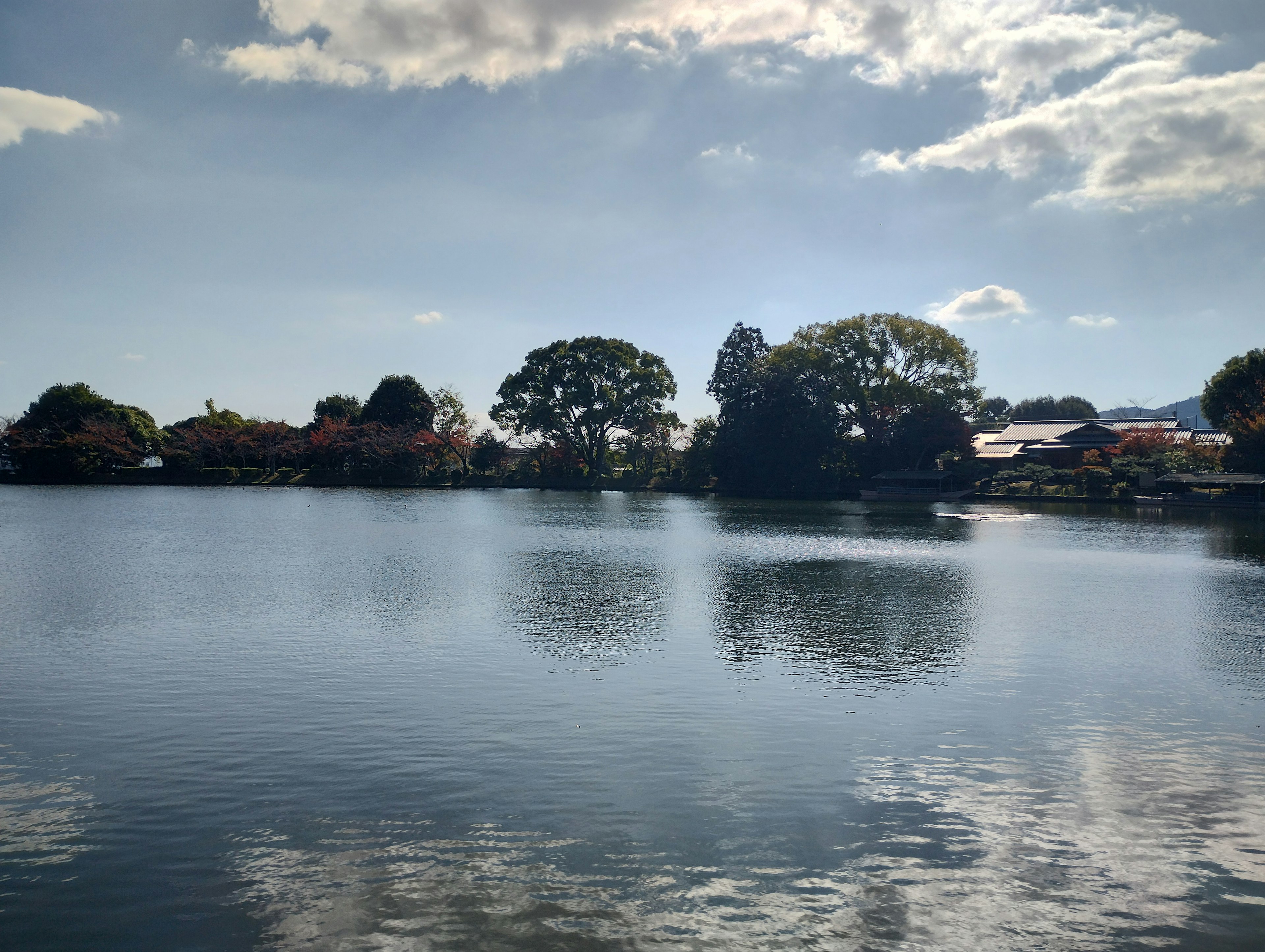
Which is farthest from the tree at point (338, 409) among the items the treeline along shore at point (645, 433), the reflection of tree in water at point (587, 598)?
the reflection of tree in water at point (587, 598)

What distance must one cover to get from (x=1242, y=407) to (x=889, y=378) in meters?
25.6

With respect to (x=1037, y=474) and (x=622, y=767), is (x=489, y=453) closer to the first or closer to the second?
(x=1037, y=474)

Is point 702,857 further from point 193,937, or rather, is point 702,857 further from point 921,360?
point 921,360

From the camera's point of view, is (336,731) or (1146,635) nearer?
(336,731)

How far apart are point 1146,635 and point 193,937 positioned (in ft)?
55.5

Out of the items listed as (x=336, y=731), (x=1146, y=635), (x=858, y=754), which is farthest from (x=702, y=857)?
(x=1146, y=635)

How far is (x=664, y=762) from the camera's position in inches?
345

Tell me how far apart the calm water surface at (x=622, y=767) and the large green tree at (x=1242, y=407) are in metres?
47.2

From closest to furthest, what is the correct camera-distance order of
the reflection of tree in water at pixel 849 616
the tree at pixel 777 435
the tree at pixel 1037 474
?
1. the reflection of tree in water at pixel 849 616
2. the tree at pixel 1037 474
3. the tree at pixel 777 435

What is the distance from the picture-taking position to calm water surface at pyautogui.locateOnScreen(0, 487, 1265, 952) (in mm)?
5801

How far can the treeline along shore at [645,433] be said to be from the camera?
6788 centimetres

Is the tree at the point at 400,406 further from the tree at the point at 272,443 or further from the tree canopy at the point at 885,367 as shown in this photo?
the tree canopy at the point at 885,367

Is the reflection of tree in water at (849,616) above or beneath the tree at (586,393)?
beneath

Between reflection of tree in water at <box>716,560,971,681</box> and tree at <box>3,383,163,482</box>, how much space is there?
252ft
